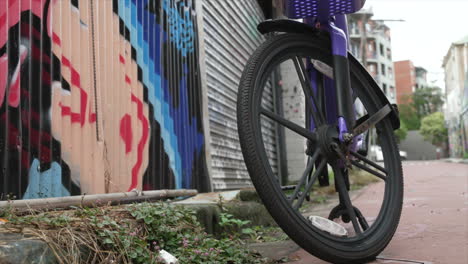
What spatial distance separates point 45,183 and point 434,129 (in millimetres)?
57068

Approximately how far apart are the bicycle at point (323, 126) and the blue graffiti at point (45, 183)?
126 centimetres

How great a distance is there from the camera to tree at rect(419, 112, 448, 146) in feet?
178

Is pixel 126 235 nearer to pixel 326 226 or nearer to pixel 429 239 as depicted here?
pixel 326 226

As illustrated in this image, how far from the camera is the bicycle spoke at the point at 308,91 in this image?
2.00 m

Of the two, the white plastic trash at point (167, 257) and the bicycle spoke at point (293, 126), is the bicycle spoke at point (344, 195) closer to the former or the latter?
the bicycle spoke at point (293, 126)

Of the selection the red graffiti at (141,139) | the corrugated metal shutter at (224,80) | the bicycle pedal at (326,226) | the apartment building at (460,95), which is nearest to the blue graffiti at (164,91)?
the red graffiti at (141,139)

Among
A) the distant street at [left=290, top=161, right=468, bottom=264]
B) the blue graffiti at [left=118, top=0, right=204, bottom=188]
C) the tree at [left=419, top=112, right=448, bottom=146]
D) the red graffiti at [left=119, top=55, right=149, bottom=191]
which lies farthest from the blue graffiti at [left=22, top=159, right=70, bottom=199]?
the tree at [left=419, top=112, right=448, bottom=146]

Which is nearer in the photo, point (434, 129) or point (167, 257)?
point (167, 257)

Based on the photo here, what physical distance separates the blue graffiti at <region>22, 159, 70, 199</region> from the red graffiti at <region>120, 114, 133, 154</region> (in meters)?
0.66

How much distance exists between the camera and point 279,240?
9.50 feet

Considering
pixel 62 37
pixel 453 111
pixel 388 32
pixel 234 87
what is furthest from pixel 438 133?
pixel 62 37

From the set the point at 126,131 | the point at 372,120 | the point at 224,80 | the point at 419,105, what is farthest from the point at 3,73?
the point at 419,105

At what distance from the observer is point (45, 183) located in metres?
2.42

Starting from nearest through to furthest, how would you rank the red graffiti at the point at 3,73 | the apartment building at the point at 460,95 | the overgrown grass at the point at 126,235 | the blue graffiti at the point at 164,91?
the overgrown grass at the point at 126,235
the red graffiti at the point at 3,73
the blue graffiti at the point at 164,91
the apartment building at the point at 460,95
